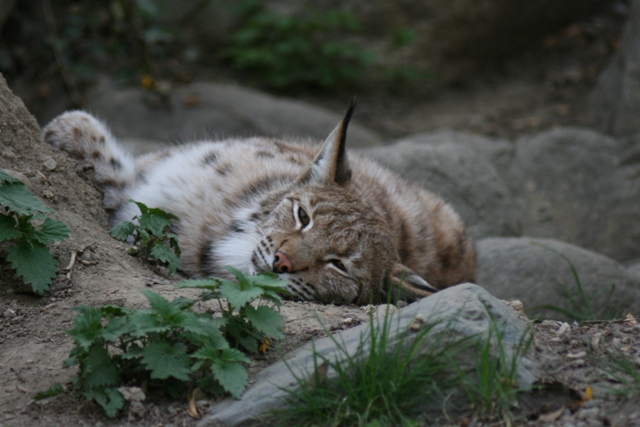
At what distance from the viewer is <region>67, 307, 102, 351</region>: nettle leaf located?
3334 millimetres

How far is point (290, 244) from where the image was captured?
4590 millimetres

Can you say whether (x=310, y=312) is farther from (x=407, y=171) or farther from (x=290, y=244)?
(x=407, y=171)

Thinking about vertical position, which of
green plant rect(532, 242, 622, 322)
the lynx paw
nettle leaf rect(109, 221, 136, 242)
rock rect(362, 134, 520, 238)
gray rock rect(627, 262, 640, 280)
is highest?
the lynx paw

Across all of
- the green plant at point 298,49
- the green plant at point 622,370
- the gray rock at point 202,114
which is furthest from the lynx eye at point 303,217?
the green plant at point 298,49

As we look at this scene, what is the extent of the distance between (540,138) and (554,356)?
22.1 feet

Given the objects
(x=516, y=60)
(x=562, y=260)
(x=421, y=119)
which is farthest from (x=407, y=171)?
(x=516, y=60)

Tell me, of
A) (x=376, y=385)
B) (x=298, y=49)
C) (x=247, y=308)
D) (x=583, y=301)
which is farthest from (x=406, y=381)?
(x=298, y=49)

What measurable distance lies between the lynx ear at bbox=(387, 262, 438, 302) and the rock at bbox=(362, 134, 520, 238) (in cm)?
343

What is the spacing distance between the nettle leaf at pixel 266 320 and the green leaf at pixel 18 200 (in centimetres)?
120

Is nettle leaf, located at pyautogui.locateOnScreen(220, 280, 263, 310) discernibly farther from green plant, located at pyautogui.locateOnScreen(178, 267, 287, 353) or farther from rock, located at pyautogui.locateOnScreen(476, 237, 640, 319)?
rock, located at pyautogui.locateOnScreen(476, 237, 640, 319)

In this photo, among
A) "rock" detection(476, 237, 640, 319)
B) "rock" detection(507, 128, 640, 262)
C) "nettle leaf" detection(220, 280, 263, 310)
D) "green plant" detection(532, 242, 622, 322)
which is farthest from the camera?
"rock" detection(507, 128, 640, 262)

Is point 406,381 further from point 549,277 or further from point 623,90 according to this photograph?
point 623,90

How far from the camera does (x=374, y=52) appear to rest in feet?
41.8

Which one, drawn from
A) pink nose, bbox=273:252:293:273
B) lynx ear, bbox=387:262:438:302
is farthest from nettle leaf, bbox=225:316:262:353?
lynx ear, bbox=387:262:438:302
